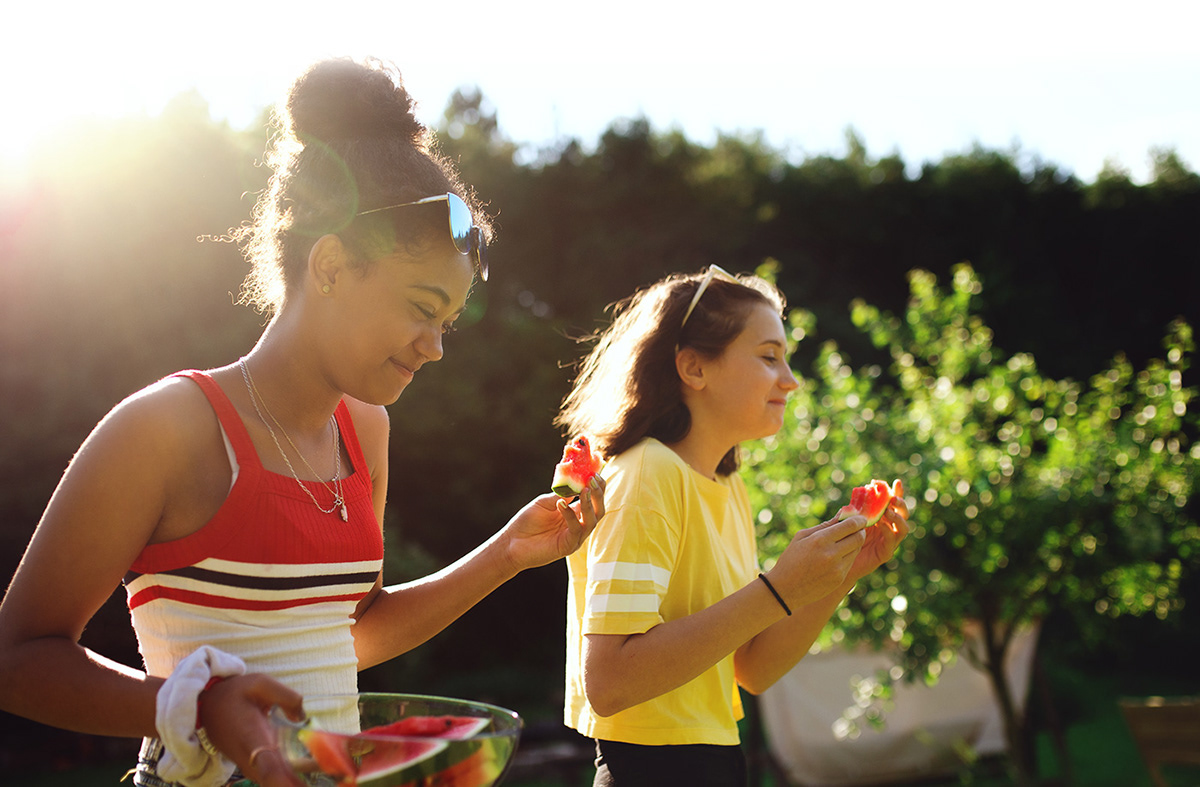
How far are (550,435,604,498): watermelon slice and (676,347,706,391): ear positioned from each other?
0.64 meters

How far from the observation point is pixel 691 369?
257cm

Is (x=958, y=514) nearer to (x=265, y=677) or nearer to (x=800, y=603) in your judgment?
(x=800, y=603)

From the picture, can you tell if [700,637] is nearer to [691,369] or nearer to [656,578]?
[656,578]

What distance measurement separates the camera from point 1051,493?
196 inches

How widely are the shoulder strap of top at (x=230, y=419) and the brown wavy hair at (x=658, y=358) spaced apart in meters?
1.11

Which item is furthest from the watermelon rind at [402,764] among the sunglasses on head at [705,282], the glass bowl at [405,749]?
the sunglasses on head at [705,282]

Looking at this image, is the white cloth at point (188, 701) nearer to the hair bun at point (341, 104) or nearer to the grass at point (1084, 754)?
the hair bun at point (341, 104)

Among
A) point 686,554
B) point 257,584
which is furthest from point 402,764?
point 686,554

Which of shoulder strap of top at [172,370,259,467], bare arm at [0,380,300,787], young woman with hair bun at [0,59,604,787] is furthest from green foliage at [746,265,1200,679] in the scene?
bare arm at [0,380,300,787]

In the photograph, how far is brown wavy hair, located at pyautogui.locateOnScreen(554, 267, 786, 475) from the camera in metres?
2.53

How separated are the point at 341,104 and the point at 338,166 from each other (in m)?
0.14

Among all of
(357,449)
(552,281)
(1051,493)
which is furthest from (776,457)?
(552,281)

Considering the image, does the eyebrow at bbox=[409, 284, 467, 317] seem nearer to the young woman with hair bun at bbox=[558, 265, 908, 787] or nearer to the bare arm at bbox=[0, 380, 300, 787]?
the bare arm at bbox=[0, 380, 300, 787]

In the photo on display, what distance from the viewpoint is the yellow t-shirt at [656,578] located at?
2016 millimetres
